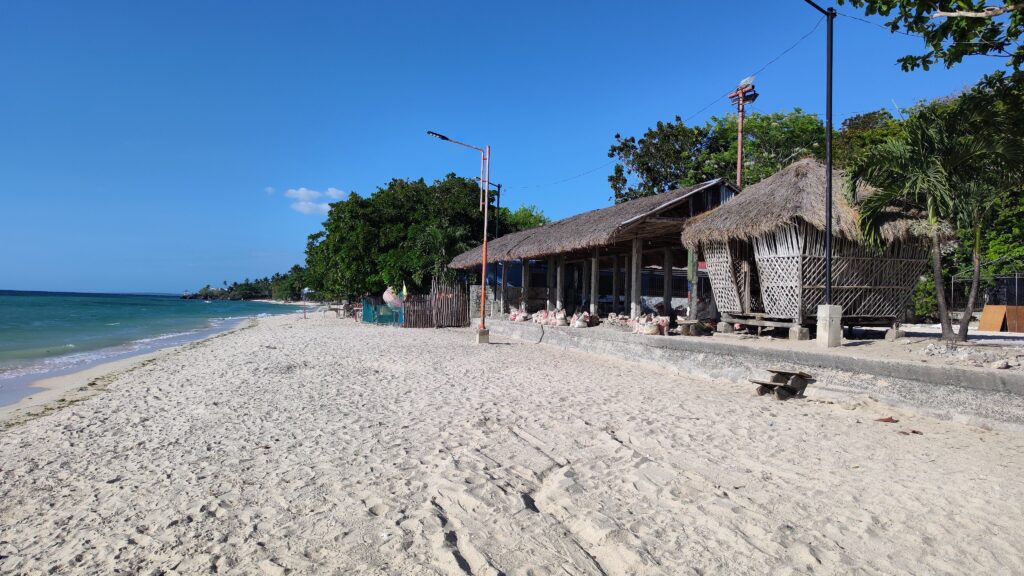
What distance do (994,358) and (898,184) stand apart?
9.05 ft

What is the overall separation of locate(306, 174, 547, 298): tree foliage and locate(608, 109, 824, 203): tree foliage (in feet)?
23.9

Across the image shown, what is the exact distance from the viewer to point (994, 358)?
19.5 ft

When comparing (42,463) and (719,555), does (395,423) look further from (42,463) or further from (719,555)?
(719,555)

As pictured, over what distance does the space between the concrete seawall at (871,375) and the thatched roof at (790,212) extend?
2.01 m

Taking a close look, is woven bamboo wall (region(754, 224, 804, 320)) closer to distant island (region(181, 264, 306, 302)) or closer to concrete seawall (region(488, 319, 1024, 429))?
concrete seawall (region(488, 319, 1024, 429))

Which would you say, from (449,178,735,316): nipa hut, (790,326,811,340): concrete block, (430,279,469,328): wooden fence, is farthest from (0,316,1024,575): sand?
(430,279,469,328): wooden fence

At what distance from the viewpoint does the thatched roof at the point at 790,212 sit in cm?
789

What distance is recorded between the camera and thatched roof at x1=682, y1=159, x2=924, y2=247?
25.9 feet

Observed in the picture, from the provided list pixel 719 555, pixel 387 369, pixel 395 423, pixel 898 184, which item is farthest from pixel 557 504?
pixel 898 184

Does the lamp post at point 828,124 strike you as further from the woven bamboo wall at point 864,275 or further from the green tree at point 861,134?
the green tree at point 861,134

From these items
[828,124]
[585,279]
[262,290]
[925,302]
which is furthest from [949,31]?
[262,290]

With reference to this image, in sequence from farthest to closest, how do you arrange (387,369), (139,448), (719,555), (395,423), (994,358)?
(387,369)
(994,358)
(395,423)
(139,448)
(719,555)

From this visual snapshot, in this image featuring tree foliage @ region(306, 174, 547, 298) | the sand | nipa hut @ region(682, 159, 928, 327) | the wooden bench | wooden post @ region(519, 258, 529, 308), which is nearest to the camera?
the sand

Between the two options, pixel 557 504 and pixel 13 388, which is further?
pixel 13 388
